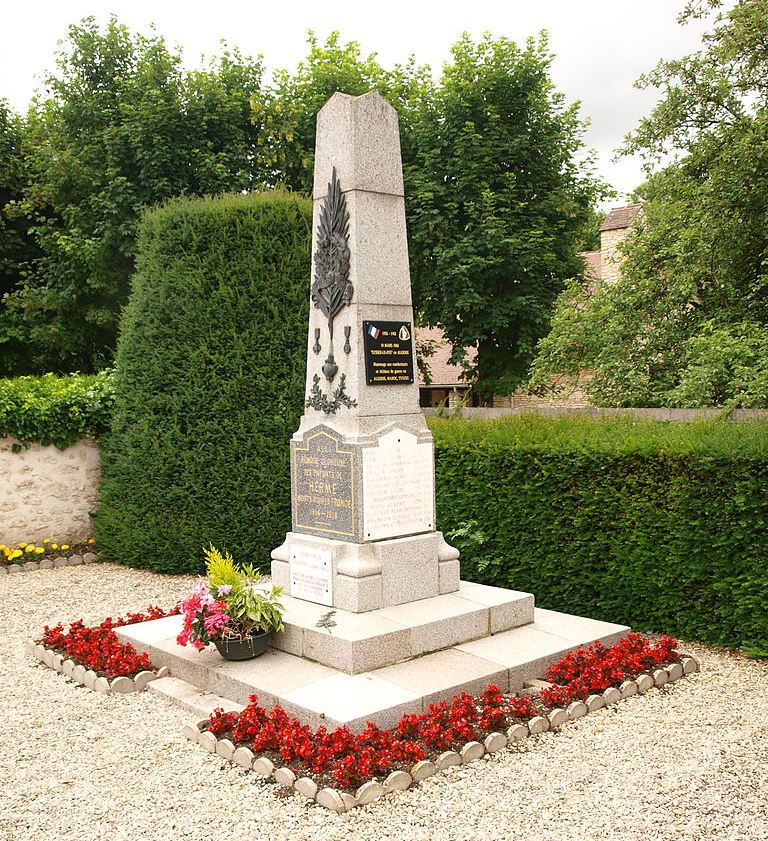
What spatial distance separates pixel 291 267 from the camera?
1044 centimetres

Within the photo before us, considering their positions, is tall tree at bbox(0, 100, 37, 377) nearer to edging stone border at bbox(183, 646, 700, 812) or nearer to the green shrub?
the green shrub

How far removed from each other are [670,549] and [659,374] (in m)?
4.96

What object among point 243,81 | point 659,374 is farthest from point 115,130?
point 659,374

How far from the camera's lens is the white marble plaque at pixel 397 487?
6.56 metres

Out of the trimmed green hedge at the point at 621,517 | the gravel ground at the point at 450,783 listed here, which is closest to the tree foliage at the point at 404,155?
the trimmed green hedge at the point at 621,517

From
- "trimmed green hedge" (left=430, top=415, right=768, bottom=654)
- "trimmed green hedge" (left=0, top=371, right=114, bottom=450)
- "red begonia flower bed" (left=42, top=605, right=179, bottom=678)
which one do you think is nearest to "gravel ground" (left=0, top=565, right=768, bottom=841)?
"red begonia flower bed" (left=42, top=605, right=179, bottom=678)

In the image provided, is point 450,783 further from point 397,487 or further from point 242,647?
point 397,487

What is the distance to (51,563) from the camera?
11594 mm

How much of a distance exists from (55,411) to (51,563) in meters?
2.17

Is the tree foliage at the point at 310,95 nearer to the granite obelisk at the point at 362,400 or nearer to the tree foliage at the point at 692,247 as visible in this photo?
the tree foliage at the point at 692,247

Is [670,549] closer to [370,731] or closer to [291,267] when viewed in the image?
[370,731]

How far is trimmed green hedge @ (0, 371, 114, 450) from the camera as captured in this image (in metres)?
11.7

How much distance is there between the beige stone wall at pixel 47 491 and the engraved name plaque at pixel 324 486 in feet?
20.5

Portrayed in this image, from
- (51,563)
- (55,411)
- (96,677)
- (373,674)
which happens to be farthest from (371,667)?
(55,411)
